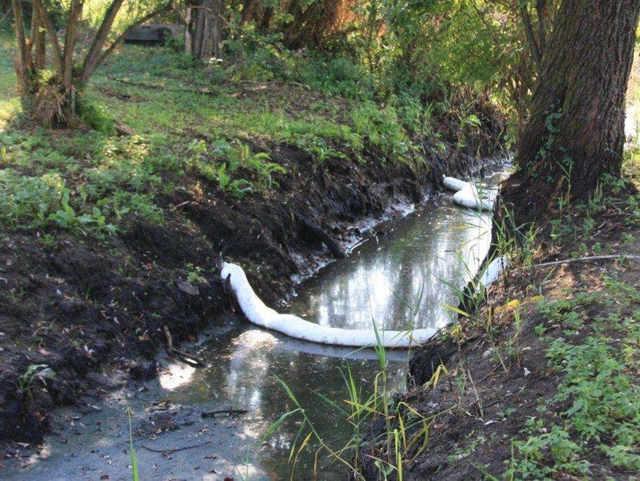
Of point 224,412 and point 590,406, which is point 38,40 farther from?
point 590,406

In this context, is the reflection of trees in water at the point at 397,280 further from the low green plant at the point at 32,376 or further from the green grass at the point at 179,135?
the low green plant at the point at 32,376

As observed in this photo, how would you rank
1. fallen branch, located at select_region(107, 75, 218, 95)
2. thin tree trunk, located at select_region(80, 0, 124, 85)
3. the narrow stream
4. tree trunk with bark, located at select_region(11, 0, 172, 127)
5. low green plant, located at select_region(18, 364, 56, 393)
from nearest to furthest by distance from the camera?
the narrow stream → low green plant, located at select_region(18, 364, 56, 393) → tree trunk with bark, located at select_region(11, 0, 172, 127) → thin tree trunk, located at select_region(80, 0, 124, 85) → fallen branch, located at select_region(107, 75, 218, 95)

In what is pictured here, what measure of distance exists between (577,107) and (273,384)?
3845 millimetres

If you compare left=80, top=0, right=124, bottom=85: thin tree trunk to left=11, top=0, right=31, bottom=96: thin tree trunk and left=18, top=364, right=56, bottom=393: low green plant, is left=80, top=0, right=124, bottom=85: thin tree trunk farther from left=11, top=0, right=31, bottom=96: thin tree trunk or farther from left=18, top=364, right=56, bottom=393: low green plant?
left=18, top=364, right=56, bottom=393: low green plant

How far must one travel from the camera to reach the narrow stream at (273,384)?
17.4 feet

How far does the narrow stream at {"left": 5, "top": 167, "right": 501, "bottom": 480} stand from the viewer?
5305 millimetres

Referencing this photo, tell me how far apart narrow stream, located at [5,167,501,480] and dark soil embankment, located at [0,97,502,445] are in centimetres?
28

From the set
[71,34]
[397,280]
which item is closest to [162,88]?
[71,34]

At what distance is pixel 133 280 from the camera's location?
7055 millimetres

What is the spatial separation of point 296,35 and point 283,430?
38.0ft

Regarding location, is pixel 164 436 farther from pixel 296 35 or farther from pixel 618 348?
pixel 296 35

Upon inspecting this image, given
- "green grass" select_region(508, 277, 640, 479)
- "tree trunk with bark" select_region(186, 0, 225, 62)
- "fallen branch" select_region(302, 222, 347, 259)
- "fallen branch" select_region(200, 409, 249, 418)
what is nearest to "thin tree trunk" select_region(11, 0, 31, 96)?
"fallen branch" select_region(302, 222, 347, 259)

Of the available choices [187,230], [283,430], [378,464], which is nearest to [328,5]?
[187,230]

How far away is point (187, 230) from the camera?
809cm
